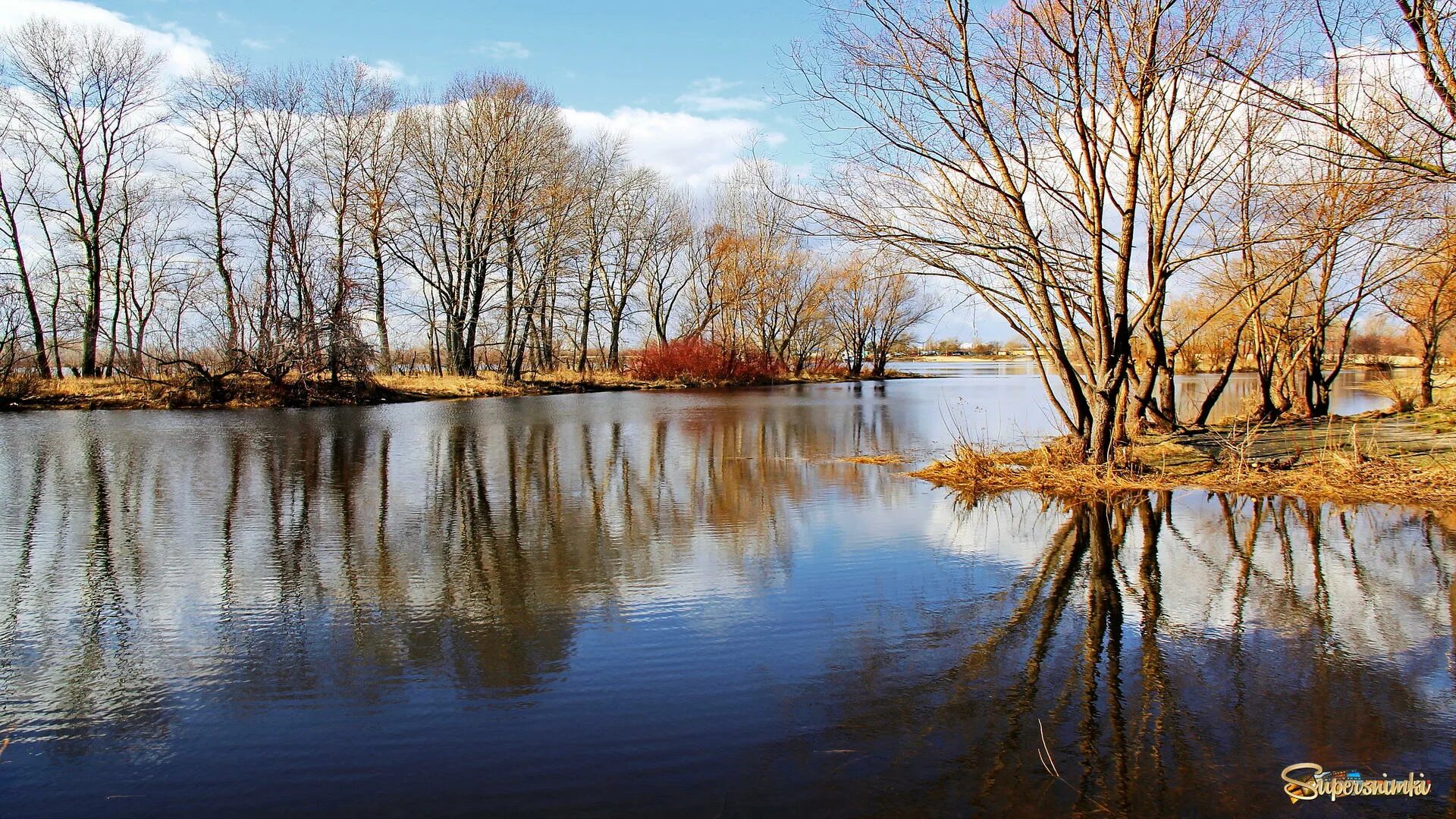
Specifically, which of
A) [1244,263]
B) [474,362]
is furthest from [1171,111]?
[474,362]

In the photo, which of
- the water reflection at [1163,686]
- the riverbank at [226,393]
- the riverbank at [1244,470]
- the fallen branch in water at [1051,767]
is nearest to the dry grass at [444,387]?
the riverbank at [226,393]

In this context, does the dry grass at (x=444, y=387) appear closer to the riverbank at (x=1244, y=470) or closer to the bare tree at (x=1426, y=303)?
the riverbank at (x=1244, y=470)

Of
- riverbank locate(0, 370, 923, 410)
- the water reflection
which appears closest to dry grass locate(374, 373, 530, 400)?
riverbank locate(0, 370, 923, 410)

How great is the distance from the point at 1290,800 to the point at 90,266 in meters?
34.3

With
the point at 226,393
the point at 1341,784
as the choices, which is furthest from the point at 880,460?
the point at 226,393

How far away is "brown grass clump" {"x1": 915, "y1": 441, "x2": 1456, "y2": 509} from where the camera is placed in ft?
30.4

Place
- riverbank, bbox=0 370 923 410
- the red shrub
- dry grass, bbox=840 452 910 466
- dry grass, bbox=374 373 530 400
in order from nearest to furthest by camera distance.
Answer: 1. dry grass, bbox=840 452 910 466
2. riverbank, bbox=0 370 923 410
3. dry grass, bbox=374 373 530 400
4. the red shrub

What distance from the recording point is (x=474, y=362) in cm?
3728

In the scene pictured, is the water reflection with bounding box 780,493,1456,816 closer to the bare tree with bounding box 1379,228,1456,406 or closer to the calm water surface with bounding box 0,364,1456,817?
the calm water surface with bounding box 0,364,1456,817

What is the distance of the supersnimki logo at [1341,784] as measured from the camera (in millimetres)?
3166

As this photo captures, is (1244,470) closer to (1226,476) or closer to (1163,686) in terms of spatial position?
(1226,476)

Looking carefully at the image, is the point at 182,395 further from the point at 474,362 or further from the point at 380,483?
the point at 380,483

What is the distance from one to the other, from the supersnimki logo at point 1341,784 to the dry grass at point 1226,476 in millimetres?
6351

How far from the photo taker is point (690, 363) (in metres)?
43.8
